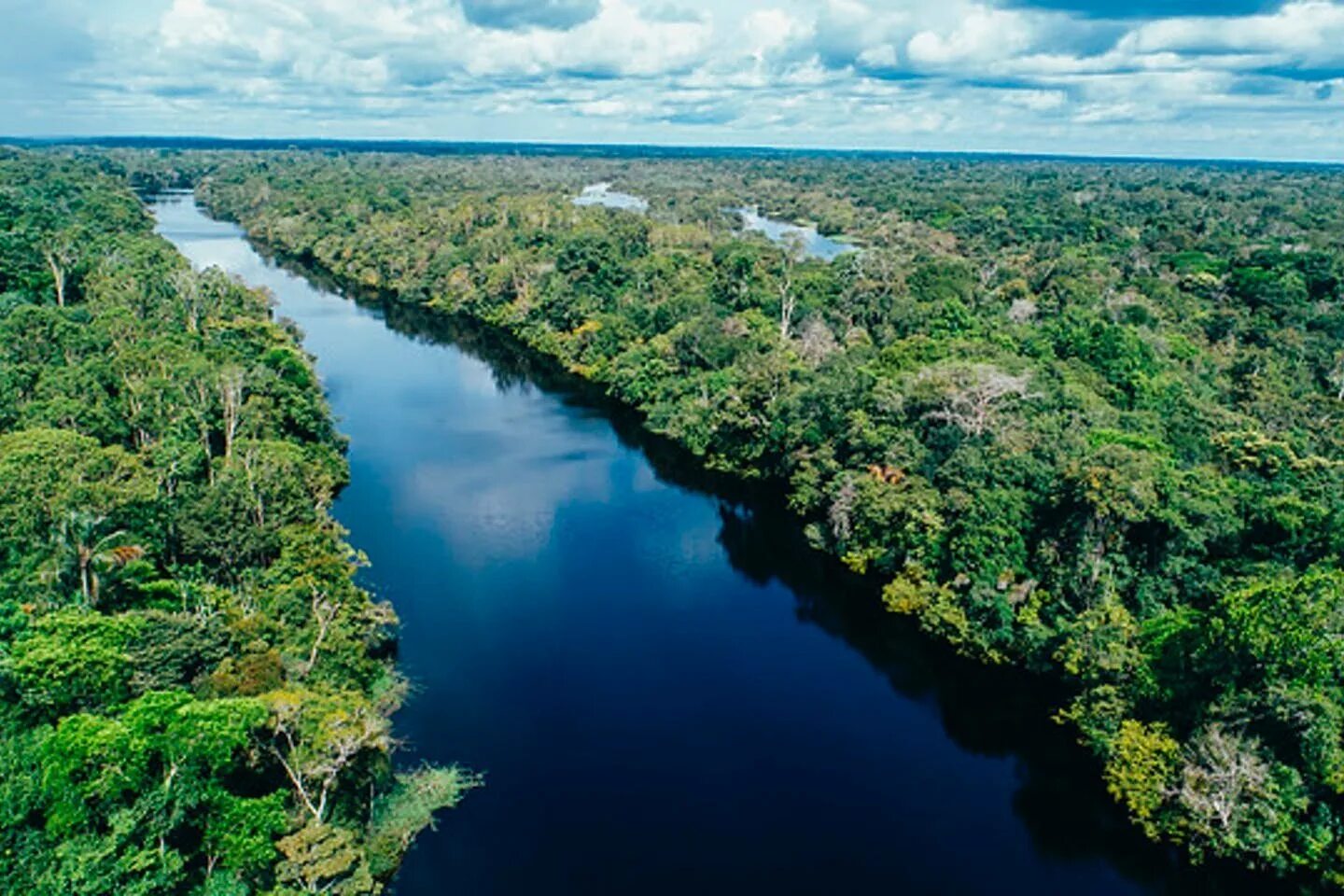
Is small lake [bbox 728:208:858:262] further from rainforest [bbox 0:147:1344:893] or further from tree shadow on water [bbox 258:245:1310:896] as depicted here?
tree shadow on water [bbox 258:245:1310:896]

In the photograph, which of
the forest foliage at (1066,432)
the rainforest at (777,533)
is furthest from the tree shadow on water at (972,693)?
the forest foliage at (1066,432)

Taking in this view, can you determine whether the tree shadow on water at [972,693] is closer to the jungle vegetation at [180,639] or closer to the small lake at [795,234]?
the jungle vegetation at [180,639]

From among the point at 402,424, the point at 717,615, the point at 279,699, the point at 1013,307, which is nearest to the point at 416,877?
the point at 279,699

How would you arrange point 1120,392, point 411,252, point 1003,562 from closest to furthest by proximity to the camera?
point 1003,562, point 1120,392, point 411,252

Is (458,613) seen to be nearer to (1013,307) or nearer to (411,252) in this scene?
(1013,307)

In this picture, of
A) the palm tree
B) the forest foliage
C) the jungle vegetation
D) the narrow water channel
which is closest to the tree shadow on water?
the narrow water channel

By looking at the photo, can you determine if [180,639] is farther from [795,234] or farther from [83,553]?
[795,234]

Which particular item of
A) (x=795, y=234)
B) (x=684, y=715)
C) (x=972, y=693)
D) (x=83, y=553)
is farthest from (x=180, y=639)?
(x=795, y=234)

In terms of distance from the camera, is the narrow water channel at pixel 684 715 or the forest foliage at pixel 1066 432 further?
the narrow water channel at pixel 684 715
